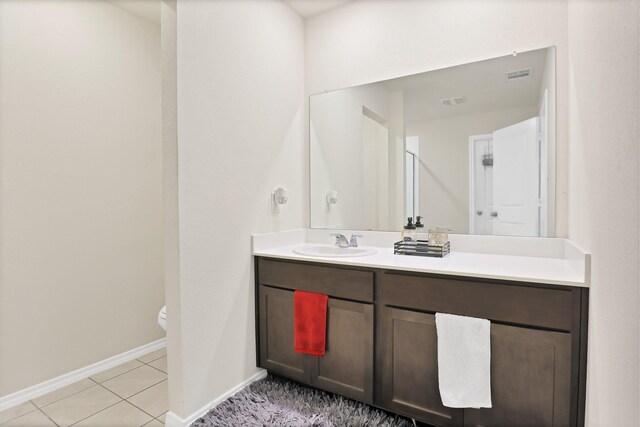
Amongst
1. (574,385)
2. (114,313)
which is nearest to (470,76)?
(574,385)

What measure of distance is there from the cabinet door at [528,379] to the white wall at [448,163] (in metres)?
0.77

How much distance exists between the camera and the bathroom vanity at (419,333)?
135 cm

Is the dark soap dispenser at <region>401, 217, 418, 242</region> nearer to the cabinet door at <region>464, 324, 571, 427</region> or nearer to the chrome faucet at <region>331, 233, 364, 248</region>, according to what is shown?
the chrome faucet at <region>331, 233, 364, 248</region>

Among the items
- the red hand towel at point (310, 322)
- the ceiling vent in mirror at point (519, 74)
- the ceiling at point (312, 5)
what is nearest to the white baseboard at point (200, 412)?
the red hand towel at point (310, 322)

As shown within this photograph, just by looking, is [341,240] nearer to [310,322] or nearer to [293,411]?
[310,322]

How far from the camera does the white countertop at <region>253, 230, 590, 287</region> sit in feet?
4.58

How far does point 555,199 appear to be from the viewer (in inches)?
70.9

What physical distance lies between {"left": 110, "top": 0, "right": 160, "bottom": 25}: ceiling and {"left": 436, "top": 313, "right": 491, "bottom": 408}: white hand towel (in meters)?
2.74

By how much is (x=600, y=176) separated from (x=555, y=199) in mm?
777

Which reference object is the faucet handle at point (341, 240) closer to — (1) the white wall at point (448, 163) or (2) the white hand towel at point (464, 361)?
(1) the white wall at point (448, 163)

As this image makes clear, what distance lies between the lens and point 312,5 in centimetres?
247

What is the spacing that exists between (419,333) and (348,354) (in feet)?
1.38

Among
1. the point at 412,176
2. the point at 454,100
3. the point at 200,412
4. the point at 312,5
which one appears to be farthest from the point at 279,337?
the point at 312,5

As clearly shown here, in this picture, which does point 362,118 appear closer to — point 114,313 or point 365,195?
point 365,195
